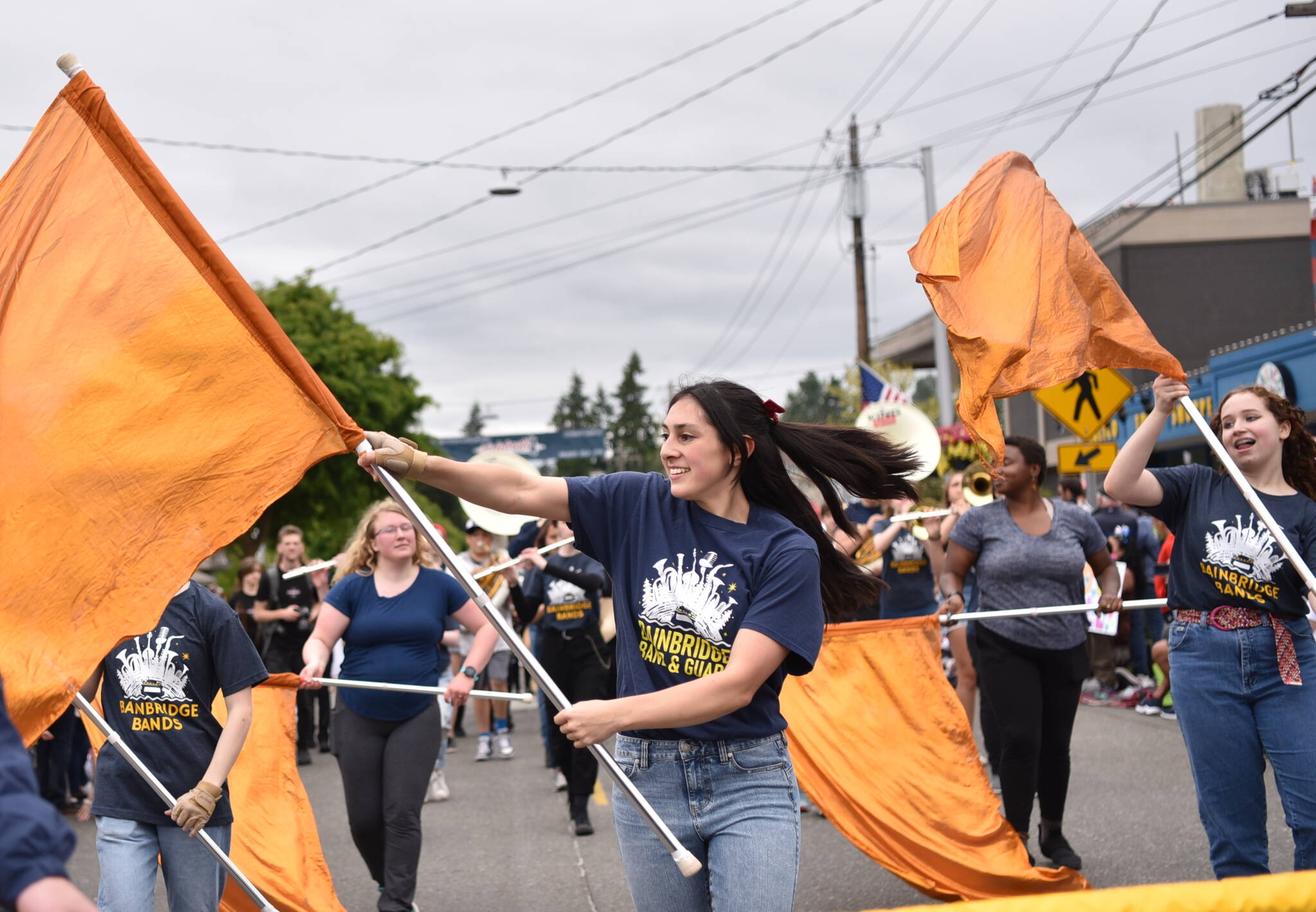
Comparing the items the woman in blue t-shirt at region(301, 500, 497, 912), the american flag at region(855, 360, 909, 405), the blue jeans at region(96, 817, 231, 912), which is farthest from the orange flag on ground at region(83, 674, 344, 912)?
the american flag at region(855, 360, 909, 405)

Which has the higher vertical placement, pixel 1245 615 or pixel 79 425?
pixel 79 425

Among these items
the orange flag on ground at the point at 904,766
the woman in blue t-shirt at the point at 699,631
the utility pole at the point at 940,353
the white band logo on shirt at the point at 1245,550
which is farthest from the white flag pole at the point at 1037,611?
the utility pole at the point at 940,353

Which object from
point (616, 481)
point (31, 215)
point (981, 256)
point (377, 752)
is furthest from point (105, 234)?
point (377, 752)

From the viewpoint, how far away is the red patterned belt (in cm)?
457

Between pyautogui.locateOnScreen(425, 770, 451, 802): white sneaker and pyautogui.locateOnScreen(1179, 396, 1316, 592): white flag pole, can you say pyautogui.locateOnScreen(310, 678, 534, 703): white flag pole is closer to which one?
pyautogui.locateOnScreen(1179, 396, 1316, 592): white flag pole

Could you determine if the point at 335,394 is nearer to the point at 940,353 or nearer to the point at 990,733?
the point at 940,353

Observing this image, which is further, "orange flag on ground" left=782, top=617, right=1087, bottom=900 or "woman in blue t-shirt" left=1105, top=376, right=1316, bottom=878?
"orange flag on ground" left=782, top=617, right=1087, bottom=900

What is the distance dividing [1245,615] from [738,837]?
232 centimetres

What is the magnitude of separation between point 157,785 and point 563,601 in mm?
5274

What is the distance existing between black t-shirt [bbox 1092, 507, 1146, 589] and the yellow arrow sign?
502 millimetres

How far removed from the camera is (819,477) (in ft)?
12.7

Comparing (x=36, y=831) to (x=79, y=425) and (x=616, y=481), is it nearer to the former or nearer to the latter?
(x=79, y=425)

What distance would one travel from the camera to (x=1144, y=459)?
4711 millimetres

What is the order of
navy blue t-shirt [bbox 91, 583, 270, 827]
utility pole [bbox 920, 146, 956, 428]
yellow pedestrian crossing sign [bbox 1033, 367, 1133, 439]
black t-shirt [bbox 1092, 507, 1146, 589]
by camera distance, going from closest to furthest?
navy blue t-shirt [bbox 91, 583, 270, 827] < yellow pedestrian crossing sign [bbox 1033, 367, 1133, 439] < black t-shirt [bbox 1092, 507, 1146, 589] < utility pole [bbox 920, 146, 956, 428]
